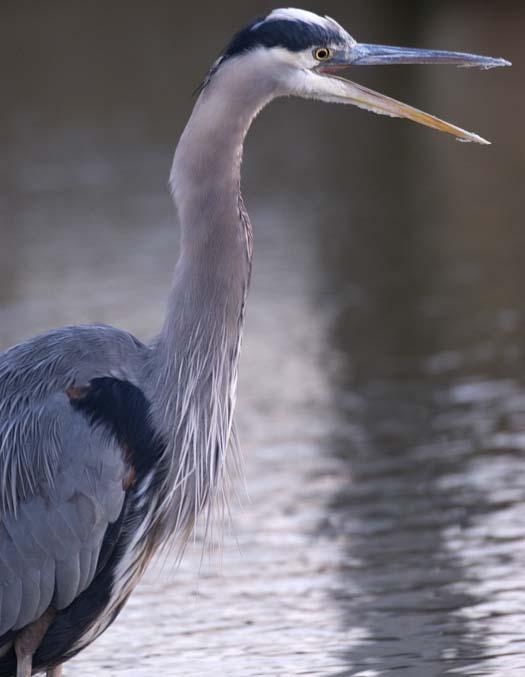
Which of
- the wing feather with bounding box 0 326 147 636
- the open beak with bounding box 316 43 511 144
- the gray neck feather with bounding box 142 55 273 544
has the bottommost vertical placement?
the wing feather with bounding box 0 326 147 636

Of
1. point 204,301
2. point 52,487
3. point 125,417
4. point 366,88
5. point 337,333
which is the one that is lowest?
point 52,487

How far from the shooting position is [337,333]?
35.4 ft

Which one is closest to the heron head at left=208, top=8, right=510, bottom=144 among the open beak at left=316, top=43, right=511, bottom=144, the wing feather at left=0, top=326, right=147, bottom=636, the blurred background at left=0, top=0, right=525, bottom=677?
the open beak at left=316, top=43, right=511, bottom=144

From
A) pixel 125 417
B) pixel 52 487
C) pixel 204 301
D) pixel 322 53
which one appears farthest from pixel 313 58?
pixel 52 487

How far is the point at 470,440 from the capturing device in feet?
26.7

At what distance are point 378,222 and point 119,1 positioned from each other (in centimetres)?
2421

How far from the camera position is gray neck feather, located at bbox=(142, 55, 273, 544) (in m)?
4.76

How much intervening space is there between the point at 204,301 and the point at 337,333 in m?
5.95

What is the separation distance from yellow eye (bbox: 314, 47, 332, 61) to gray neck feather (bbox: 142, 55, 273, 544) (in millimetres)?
169

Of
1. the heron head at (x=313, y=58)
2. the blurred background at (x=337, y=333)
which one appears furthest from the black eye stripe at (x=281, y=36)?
the blurred background at (x=337, y=333)

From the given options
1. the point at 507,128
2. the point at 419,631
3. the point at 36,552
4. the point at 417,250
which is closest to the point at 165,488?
the point at 36,552

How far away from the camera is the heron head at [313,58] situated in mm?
4691

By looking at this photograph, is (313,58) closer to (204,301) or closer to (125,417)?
(204,301)

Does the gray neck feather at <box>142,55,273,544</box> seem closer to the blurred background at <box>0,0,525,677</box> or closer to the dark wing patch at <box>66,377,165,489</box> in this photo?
the dark wing patch at <box>66,377,165,489</box>
